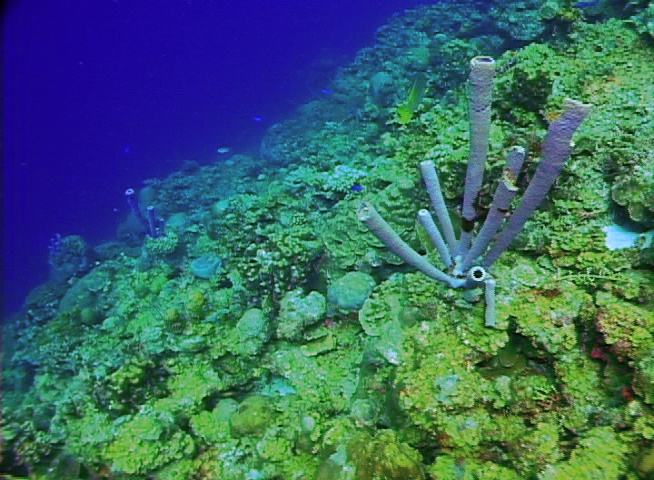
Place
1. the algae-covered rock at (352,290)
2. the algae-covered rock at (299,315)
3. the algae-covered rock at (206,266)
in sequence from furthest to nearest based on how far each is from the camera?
the algae-covered rock at (206,266) → the algae-covered rock at (299,315) → the algae-covered rock at (352,290)

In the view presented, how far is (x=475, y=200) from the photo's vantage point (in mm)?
2711

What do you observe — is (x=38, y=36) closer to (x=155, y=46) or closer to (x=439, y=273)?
(x=155, y=46)

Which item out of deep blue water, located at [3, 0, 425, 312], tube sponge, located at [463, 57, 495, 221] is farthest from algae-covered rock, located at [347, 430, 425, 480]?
deep blue water, located at [3, 0, 425, 312]

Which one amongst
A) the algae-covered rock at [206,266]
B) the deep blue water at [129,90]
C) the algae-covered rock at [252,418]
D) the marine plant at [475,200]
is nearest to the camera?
the marine plant at [475,200]

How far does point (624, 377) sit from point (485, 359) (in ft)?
2.35

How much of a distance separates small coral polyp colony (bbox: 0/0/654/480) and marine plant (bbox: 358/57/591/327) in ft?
→ 0.04

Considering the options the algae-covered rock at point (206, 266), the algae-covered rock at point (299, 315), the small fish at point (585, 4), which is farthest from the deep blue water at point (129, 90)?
the small fish at point (585, 4)

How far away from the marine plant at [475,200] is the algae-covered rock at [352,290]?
43.5 inches

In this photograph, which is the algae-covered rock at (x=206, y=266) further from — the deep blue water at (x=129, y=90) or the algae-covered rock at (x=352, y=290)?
the deep blue water at (x=129, y=90)

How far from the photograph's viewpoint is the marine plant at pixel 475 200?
215 cm

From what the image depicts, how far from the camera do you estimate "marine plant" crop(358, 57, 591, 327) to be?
215 cm

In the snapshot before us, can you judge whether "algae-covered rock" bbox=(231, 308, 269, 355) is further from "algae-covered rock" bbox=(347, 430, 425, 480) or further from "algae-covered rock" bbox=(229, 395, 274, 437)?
"algae-covered rock" bbox=(347, 430, 425, 480)

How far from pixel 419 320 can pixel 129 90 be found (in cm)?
6025

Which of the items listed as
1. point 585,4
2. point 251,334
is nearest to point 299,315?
point 251,334
